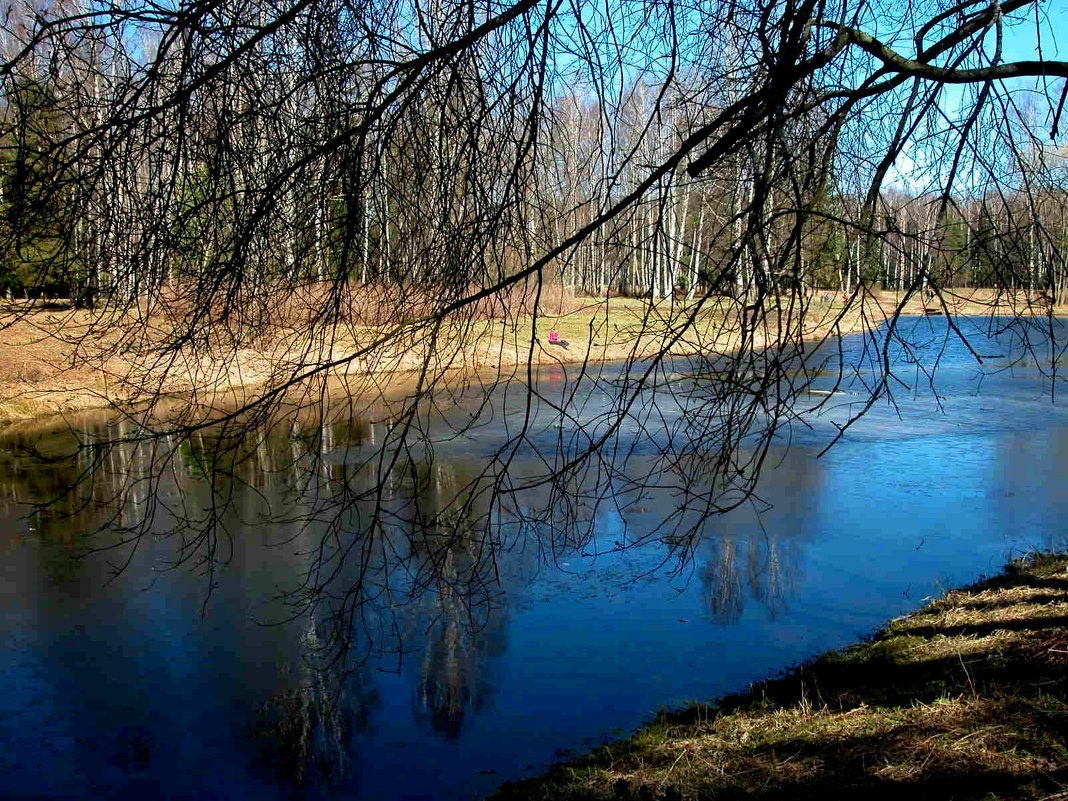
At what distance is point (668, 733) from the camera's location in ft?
14.9

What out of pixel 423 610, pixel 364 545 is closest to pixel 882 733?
pixel 364 545

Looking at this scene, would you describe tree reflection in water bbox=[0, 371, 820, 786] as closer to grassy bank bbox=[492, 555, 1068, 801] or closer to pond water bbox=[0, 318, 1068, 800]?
pond water bbox=[0, 318, 1068, 800]

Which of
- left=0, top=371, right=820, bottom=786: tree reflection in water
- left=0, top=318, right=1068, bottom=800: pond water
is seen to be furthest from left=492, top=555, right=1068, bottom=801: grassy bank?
left=0, top=371, right=820, bottom=786: tree reflection in water

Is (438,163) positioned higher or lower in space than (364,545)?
higher

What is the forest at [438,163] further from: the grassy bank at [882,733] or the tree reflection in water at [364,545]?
the grassy bank at [882,733]

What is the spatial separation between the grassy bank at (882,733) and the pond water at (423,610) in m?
0.46

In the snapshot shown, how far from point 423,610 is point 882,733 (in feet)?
10.1

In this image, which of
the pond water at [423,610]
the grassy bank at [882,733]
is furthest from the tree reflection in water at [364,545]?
the grassy bank at [882,733]

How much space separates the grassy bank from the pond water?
0.46m

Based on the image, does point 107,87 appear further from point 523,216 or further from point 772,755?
point 772,755

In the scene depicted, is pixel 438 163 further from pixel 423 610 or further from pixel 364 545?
pixel 423 610

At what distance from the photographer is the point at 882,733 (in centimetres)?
400

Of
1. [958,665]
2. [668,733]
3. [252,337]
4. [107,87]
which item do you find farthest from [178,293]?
[958,665]

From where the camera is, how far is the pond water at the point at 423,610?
432 cm
